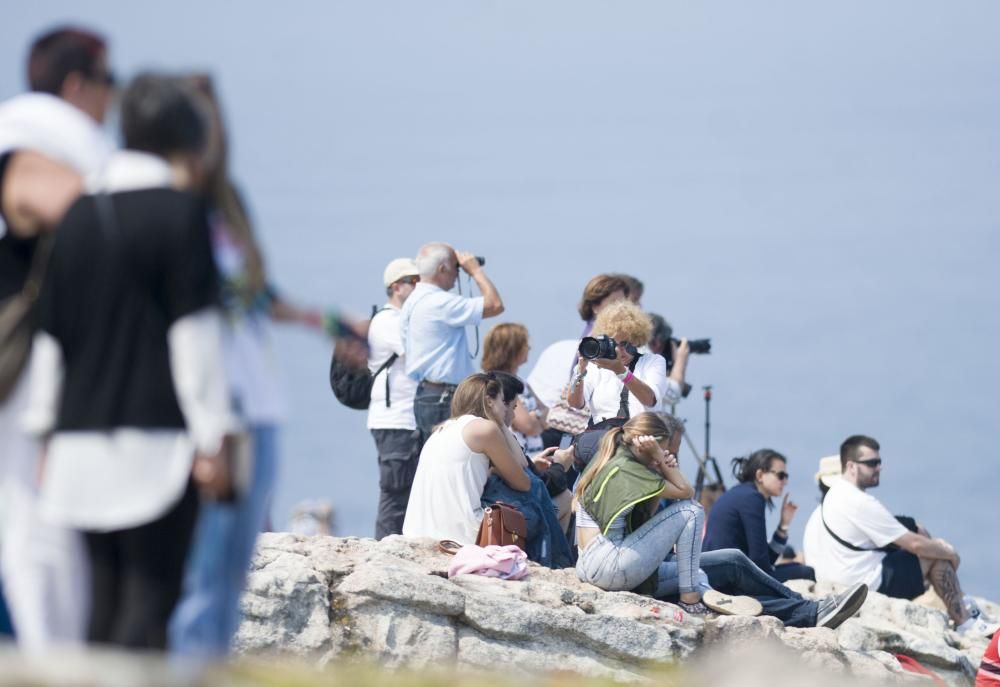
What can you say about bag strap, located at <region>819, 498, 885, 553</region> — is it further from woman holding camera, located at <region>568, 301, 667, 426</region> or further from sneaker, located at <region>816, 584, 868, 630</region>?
woman holding camera, located at <region>568, 301, 667, 426</region>

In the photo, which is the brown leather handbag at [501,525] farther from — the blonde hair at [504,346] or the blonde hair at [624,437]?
the blonde hair at [504,346]

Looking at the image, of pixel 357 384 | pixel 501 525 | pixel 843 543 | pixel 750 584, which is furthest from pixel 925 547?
pixel 357 384

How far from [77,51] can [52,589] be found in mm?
1395

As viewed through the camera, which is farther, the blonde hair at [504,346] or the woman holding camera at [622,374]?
the blonde hair at [504,346]

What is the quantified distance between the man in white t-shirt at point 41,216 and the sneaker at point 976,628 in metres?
8.50

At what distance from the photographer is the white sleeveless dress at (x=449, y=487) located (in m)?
8.36

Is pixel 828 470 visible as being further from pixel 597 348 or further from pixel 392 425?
pixel 392 425

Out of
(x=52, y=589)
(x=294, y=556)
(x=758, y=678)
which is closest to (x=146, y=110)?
(x=52, y=589)

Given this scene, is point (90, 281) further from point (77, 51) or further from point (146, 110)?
point (77, 51)

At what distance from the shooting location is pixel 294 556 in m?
7.75

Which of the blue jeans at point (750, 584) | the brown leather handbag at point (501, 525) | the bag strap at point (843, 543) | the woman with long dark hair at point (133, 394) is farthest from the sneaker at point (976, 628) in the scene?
the woman with long dark hair at point (133, 394)

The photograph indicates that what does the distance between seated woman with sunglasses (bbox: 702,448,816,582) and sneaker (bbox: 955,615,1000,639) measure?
1.28 m

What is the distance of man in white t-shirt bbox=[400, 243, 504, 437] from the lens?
905 centimetres

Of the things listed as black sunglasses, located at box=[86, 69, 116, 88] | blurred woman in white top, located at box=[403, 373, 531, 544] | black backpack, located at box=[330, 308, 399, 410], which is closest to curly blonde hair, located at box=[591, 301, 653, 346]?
blurred woman in white top, located at box=[403, 373, 531, 544]
